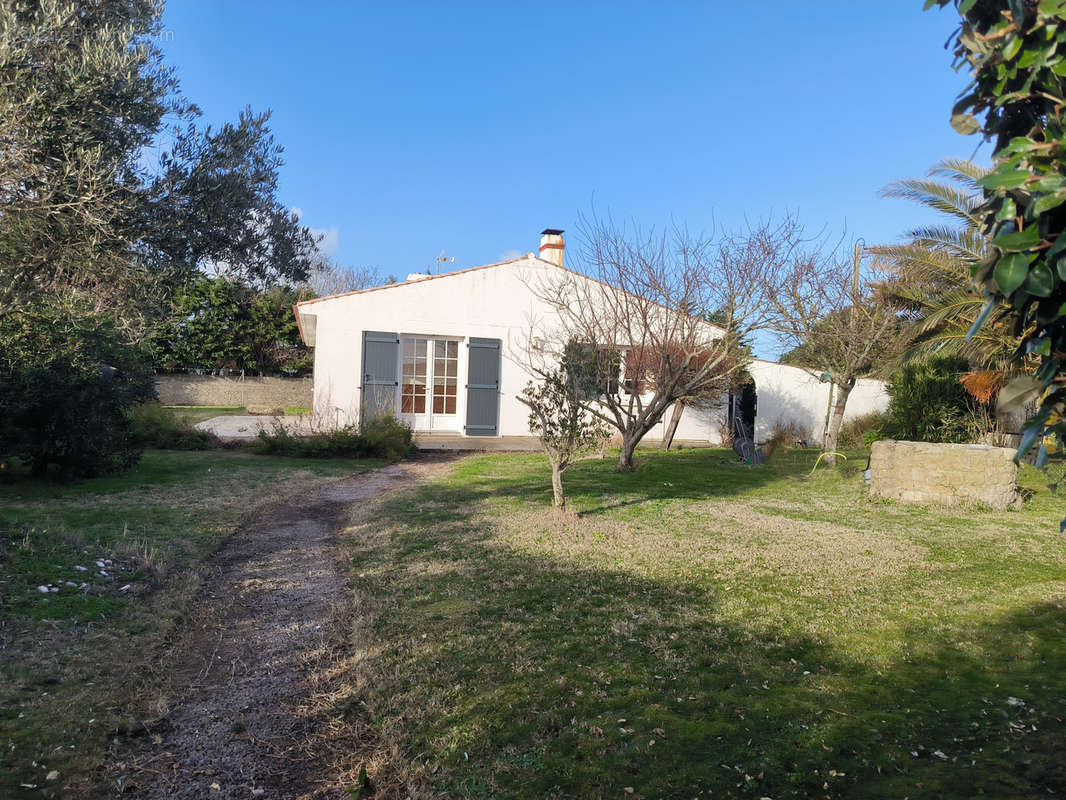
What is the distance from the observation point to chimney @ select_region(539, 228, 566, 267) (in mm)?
19250

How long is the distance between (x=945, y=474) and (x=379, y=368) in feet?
37.2

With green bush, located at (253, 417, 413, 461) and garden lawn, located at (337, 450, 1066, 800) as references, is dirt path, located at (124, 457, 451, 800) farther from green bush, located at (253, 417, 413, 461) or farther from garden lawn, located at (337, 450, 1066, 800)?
green bush, located at (253, 417, 413, 461)

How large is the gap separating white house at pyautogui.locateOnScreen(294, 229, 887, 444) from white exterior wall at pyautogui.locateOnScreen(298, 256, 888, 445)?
2 cm

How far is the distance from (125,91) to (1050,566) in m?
8.43

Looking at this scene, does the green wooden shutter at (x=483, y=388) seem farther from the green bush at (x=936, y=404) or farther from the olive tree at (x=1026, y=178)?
the olive tree at (x=1026, y=178)

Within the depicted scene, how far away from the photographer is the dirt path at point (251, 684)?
2936 millimetres

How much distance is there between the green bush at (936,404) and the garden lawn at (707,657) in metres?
7.31

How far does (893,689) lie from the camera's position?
12.0 feet

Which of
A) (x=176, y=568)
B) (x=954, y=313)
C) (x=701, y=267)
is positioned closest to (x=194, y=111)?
(x=176, y=568)

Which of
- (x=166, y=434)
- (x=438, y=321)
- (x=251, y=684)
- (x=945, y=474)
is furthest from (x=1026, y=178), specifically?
(x=438, y=321)

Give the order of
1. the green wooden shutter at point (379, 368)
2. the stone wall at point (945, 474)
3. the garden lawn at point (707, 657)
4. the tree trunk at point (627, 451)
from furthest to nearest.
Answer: the green wooden shutter at point (379, 368), the tree trunk at point (627, 451), the stone wall at point (945, 474), the garden lawn at point (707, 657)

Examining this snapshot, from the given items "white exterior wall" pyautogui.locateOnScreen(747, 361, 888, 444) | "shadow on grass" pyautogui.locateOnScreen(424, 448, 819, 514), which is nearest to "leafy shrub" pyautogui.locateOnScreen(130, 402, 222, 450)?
"shadow on grass" pyautogui.locateOnScreen(424, 448, 819, 514)

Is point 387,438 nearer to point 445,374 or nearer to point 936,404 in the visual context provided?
point 445,374

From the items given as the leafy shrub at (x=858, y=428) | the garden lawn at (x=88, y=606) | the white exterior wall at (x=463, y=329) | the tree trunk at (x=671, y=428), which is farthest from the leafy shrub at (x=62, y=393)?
the leafy shrub at (x=858, y=428)
